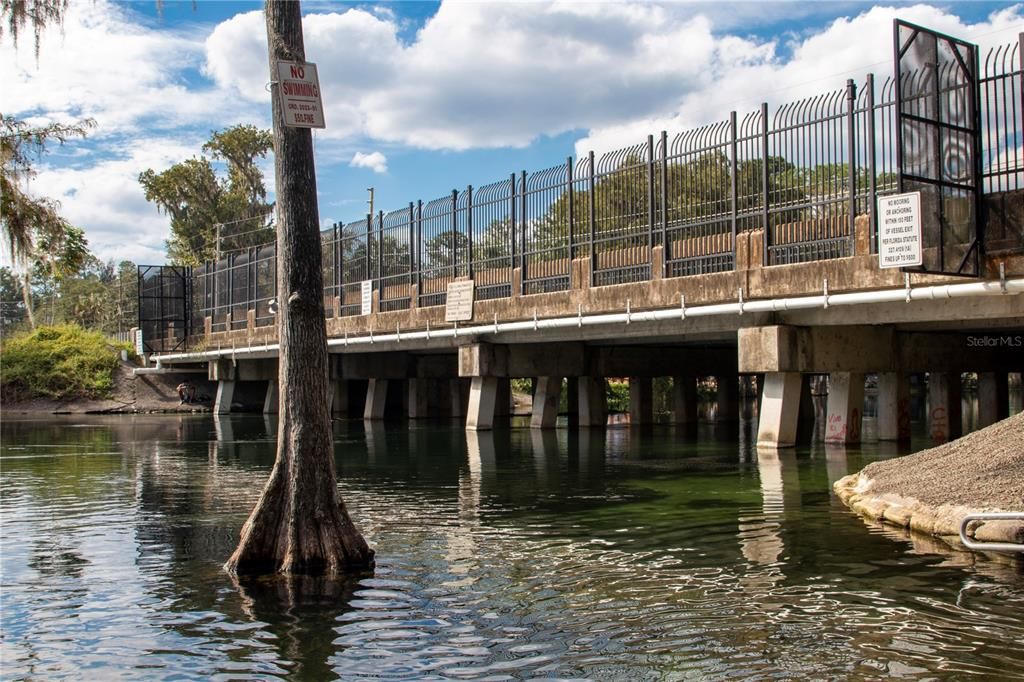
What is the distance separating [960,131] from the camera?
19125 mm

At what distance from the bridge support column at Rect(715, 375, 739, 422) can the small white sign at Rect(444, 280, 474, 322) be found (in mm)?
12048

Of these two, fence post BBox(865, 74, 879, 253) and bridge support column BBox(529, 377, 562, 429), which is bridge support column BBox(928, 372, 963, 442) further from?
bridge support column BBox(529, 377, 562, 429)

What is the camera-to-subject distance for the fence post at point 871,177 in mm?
21297

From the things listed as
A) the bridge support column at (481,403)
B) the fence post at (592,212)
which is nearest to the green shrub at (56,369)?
the bridge support column at (481,403)

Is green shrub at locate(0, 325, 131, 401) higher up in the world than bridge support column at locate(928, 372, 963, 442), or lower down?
higher up

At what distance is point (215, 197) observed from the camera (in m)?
89.1

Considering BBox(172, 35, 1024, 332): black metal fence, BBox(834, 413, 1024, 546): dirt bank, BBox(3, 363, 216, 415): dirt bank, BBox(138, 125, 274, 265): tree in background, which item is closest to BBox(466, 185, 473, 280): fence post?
BBox(172, 35, 1024, 332): black metal fence

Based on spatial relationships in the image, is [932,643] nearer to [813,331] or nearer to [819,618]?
[819,618]

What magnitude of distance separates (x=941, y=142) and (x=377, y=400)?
3335 centimetres

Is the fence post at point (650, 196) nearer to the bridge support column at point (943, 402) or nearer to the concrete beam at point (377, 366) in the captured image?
the bridge support column at point (943, 402)

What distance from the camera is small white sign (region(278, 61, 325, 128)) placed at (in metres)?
10.9

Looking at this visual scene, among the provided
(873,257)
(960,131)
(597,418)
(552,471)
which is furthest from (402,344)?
(960,131)

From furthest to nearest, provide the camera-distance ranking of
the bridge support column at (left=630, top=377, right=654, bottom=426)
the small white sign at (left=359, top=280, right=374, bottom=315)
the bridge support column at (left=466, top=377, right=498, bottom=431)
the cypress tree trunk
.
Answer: the bridge support column at (left=630, top=377, right=654, bottom=426), the small white sign at (left=359, top=280, right=374, bottom=315), the bridge support column at (left=466, top=377, right=498, bottom=431), the cypress tree trunk

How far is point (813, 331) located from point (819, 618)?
52.3ft
